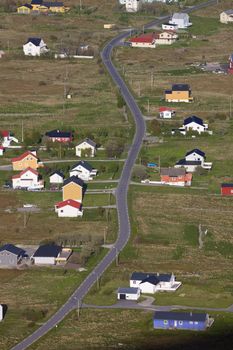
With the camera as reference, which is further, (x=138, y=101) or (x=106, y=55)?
(x=106, y=55)

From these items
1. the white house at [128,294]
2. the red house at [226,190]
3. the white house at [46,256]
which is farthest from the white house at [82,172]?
the white house at [128,294]

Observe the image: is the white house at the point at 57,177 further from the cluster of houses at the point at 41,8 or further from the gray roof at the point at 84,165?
the cluster of houses at the point at 41,8

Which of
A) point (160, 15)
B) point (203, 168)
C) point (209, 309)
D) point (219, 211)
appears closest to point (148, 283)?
point (209, 309)

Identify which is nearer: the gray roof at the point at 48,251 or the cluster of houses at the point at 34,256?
the cluster of houses at the point at 34,256

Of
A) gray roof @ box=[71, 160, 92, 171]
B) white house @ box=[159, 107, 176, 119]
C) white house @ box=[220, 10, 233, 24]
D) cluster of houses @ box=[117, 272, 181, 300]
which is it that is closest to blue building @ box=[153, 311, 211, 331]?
cluster of houses @ box=[117, 272, 181, 300]

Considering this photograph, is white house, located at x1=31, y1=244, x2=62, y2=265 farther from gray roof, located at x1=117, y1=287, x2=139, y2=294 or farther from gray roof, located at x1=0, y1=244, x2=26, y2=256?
gray roof, located at x1=117, y1=287, x2=139, y2=294

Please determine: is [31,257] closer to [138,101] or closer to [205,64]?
[138,101]
